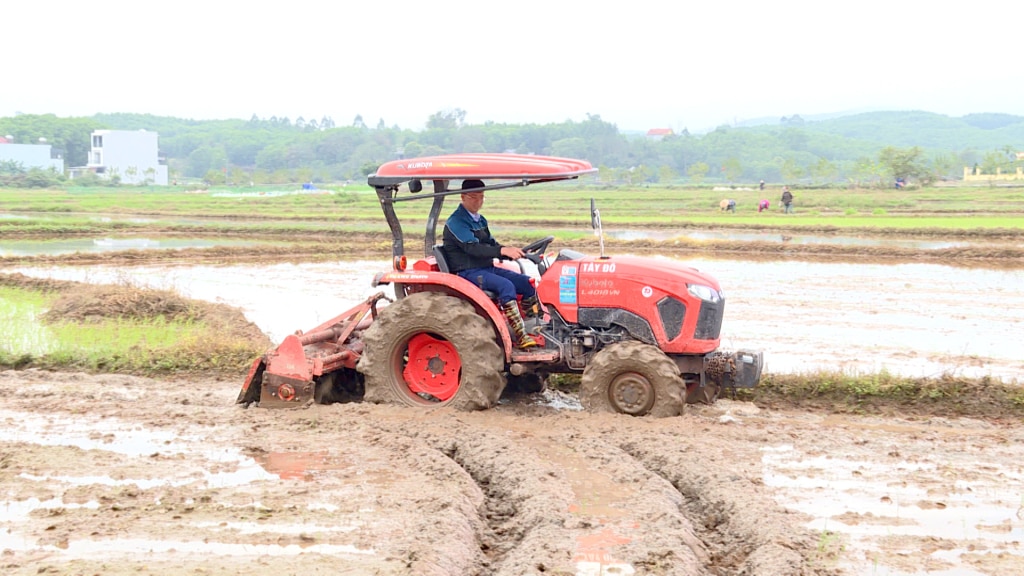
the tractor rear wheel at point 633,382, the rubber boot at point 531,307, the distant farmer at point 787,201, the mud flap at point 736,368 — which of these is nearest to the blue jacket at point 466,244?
the rubber boot at point 531,307

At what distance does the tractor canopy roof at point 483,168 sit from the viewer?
7.12 m

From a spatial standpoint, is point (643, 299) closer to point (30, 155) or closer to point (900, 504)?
point (900, 504)

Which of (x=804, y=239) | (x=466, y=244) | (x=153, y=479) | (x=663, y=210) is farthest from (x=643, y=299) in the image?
(x=663, y=210)

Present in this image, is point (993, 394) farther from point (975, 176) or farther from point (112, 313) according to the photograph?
point (975, 176)

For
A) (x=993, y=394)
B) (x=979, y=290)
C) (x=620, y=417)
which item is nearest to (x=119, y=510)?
(x=620, y=417)

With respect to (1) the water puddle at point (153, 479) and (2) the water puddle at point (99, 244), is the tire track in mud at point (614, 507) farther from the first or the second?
(2) the water puddle at point (99, 244)

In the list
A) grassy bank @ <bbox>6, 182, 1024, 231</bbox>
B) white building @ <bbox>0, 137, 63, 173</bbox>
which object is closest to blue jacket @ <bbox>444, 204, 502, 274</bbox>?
grassy bank @ <bbox>6, 182, 1024, 231</bbox>

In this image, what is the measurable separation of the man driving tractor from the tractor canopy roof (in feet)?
0.61

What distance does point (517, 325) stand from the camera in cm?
762

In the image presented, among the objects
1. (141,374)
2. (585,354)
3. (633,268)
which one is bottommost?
(141,374)

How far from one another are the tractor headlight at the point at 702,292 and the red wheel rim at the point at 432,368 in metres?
1.85

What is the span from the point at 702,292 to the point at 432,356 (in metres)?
2.12

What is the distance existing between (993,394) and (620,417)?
3.08 metres

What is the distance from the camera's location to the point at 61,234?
26.7 m
